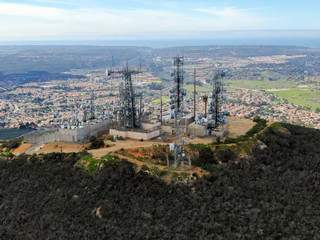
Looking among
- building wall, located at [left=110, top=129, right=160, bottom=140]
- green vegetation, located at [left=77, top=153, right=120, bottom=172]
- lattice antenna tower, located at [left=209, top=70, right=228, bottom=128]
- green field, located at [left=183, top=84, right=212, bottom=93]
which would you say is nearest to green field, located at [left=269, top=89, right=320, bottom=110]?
green field, located at [left=183, top=84, right=212, bottom=93]

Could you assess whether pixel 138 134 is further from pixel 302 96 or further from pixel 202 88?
pixel 302 96

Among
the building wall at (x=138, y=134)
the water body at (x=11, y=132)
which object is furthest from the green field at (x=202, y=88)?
the building wall at (x=138, y=134)

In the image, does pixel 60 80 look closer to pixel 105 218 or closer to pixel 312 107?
pixel 312 107

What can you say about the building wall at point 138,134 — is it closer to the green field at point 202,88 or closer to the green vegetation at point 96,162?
the green vegetation at point 96,162

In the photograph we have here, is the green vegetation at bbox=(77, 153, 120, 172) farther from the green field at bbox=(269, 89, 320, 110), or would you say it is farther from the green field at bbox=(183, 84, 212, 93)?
the green field at bbox=(269, 89, 320, 110)

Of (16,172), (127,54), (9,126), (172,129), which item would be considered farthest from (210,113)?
(127,54)
